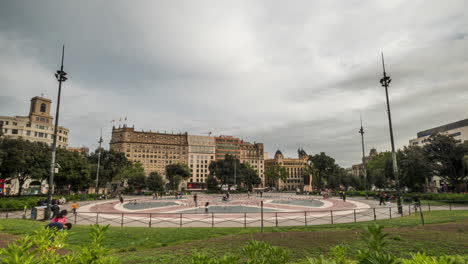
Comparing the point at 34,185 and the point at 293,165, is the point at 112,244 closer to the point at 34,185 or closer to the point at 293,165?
the point at 34,185

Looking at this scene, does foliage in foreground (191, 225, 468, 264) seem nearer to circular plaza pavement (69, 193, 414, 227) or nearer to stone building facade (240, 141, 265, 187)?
circular plaza pavement (69, 193, 414, 227)

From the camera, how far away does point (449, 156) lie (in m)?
38.2

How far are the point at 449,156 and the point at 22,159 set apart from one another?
63.1 meters

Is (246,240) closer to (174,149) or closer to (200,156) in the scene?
(200,156)

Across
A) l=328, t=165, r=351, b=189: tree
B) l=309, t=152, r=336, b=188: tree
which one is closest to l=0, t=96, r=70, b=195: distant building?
l=309, t=152, r=336, b=188: tree

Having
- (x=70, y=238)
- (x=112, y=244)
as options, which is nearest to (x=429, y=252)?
(x=112, y=244)

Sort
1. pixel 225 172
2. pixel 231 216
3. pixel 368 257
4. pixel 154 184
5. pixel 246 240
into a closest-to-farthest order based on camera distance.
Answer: pixel 368 257, pixel 246 240, pixel 231 216, pixel 154 184, pixel 225 172

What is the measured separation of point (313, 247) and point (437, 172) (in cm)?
4339

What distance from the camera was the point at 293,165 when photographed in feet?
532

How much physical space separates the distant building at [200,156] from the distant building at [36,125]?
6412 cm

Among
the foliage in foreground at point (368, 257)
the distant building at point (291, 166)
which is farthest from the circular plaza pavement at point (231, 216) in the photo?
the distant building at point (291, 166)

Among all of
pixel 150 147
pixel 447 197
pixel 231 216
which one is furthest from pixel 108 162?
pixel 150 147

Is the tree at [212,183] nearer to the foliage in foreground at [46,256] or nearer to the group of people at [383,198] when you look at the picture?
the group of people at [383,198]

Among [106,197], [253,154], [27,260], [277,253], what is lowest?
[106,197]
